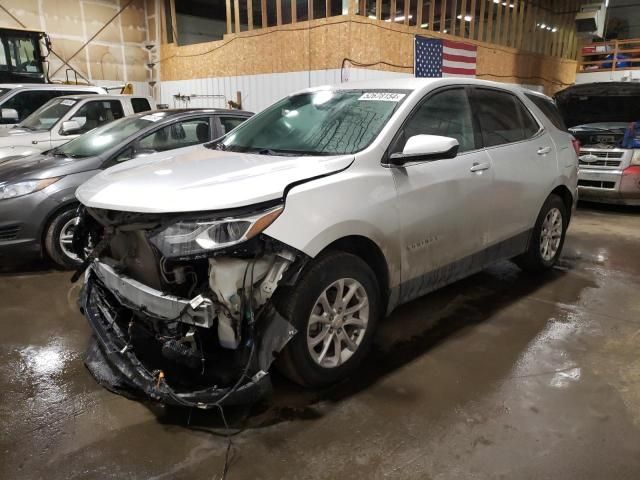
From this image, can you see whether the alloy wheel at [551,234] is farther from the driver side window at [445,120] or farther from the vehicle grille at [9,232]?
the vehicle grille at [9,232]

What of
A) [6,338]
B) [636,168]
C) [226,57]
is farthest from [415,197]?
[226,57]

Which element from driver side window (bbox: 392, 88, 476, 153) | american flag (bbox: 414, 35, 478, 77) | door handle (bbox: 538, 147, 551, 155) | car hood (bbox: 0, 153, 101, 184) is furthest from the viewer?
american flag (bbox: 414, 35, 478, 77)

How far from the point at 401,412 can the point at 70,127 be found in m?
5.89

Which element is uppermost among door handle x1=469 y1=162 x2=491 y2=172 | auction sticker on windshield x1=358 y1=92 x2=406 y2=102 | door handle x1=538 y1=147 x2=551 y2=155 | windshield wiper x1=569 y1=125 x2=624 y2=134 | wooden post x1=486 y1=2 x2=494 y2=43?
wooden post x1=486 y1=2 x2=494 y2=43

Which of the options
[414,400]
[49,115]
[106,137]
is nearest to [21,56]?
[49,115]

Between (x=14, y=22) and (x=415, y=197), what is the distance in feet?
44.0

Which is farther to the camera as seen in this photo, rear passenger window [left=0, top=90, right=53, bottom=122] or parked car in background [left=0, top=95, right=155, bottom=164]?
rear passenger window [left=0, top=90, right=53, bottom=122]

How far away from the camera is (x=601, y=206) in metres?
7.98

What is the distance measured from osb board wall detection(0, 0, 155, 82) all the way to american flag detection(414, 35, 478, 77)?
8279mm

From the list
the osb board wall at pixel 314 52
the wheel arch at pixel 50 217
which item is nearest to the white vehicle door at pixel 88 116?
the wheel arch at pixel 50 217

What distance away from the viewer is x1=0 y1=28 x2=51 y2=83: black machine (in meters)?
10.9

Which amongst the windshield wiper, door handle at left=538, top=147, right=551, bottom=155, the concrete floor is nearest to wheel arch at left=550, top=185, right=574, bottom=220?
door handle at left=538, top=147, right=551, bottom=155

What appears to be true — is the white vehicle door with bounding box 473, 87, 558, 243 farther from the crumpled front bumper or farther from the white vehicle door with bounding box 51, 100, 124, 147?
the white vehicle door with bounding box 51, 100, 124, 147

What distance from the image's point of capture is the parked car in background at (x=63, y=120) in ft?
21.9
